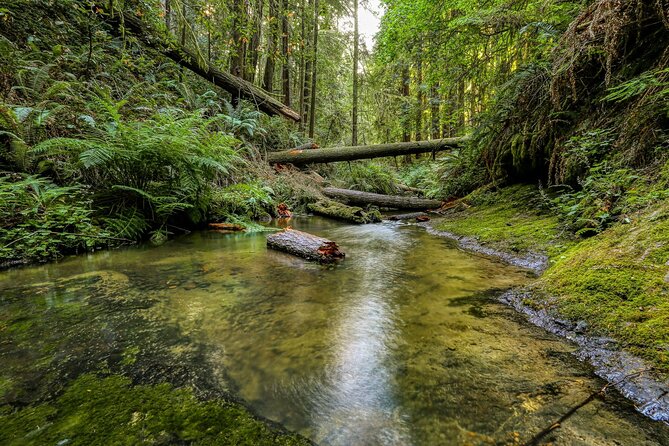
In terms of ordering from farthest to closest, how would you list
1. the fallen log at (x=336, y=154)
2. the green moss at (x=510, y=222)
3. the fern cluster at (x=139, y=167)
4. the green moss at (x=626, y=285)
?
the fallen log at (x=336, y=154) < the fern cluster at (x=139, y=167) < the green moss at (x=510, y=222) < the green moss at (x=626, y=285)

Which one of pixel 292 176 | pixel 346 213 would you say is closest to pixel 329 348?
pixel 346 213

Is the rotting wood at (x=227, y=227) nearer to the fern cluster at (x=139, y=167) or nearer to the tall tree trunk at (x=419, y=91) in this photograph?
the fern cluster at (x=139, y=167)

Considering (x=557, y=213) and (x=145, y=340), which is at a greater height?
(x=557, y=213)

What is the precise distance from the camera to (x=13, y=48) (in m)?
5.74

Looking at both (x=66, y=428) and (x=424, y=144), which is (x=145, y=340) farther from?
(x=424, y=144)

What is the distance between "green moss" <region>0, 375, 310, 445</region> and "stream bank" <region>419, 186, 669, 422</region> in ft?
4.80

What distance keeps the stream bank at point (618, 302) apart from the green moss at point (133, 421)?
1.46 metres

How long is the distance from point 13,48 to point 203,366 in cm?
761

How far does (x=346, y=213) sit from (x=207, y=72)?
570 centimetres

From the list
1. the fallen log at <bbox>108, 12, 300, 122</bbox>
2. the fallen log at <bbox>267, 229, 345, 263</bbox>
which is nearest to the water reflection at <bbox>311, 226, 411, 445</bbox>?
the fallen log at <bbox>267, 229, 345, 263</bbox>

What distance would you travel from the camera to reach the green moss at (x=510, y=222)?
12.1 feet

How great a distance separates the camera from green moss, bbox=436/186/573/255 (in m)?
3.69

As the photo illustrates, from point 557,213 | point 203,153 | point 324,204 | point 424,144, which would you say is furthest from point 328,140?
point 557,213

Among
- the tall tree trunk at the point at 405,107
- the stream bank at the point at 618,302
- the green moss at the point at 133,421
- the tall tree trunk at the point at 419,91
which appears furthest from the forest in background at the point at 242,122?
the tall tree trunk at the point at 405,107
